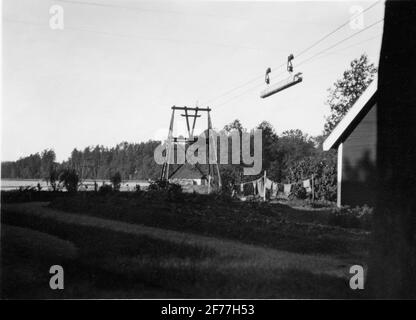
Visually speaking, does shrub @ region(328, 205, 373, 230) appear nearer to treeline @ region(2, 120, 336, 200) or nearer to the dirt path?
the dirt path

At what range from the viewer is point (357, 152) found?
14.9 m

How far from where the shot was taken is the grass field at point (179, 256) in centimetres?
571

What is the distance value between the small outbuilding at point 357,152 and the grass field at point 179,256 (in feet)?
14.4

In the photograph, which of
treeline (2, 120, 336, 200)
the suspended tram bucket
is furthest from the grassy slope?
treeline (2, 120, 336, 200)

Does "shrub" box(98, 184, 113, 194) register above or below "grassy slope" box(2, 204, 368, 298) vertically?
above

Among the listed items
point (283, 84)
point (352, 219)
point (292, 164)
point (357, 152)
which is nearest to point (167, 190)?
point (357, 152)

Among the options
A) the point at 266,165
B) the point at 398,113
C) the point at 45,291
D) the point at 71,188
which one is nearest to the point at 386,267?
the point at 398,113

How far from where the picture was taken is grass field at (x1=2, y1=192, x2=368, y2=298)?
571 cm

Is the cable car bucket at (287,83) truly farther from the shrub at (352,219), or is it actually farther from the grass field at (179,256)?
the shrub at (352,219)

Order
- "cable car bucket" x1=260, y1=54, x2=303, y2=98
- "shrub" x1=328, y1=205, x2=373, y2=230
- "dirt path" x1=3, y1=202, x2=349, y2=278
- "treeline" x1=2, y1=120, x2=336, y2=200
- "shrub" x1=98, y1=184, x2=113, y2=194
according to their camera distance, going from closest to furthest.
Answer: "dirt path" x1=3, y1=202, x2=349, y2=278, "cable car bucket" x1=260, y1=54, x2=303, y2=98, "shrub" x1=328, y1=205, x2=373, y2=230, "shrub" x1=98, y1=184, x2=113, y2=194, "treeline" x1=2, y1=120, x2=336, y2=200

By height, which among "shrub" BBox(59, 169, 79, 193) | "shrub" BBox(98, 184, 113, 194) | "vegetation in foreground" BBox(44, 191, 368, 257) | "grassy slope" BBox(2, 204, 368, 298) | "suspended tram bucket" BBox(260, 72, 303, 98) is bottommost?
"grassy slope" BBox(2, 204, 368, 298)

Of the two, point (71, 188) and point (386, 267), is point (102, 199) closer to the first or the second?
point (71, 188)

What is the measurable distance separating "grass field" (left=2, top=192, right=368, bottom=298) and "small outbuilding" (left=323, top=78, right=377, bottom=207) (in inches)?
173
